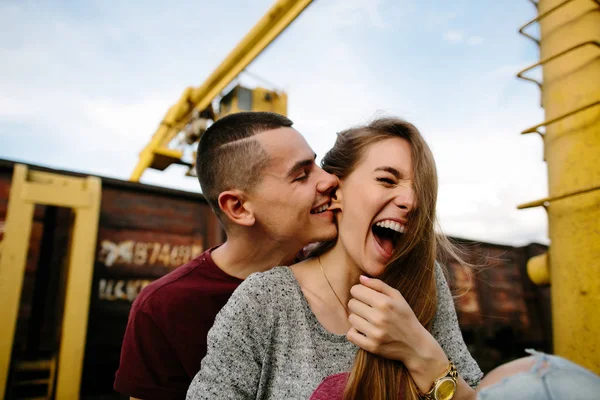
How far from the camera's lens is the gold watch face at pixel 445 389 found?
1070 millimetres

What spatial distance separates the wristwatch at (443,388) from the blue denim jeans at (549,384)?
1.55 feet

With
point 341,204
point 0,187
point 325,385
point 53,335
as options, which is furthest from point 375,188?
point 0,187

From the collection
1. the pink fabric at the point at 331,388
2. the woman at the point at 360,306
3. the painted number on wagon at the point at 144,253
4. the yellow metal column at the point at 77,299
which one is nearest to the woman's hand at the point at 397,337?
the woman at the point at 360,306

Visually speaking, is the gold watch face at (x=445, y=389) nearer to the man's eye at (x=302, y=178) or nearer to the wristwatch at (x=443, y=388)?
→ the wristwatch at (x=443, y=388)

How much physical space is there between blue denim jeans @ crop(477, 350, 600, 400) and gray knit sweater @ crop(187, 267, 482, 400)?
2.02 ft

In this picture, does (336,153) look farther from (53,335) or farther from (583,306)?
(53,335)

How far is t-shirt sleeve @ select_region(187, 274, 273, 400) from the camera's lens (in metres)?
1.08

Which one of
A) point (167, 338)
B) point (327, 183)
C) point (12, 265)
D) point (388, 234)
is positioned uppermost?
point (327, 183)

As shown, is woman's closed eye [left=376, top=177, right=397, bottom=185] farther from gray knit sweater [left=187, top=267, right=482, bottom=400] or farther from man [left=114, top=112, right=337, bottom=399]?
gray knit sweater [left=187, top=267, right=482, bottom=400]

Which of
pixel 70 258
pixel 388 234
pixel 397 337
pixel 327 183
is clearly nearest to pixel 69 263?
pixel 70 258

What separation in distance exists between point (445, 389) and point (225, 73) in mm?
8029

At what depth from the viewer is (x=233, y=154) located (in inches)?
72.4

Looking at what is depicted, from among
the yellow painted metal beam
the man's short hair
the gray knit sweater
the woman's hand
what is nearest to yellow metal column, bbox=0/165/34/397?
the man's short hair

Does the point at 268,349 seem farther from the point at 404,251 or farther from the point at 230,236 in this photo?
the point at 230,236
